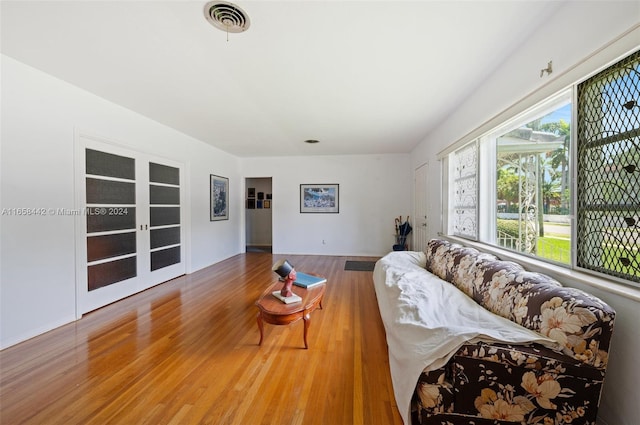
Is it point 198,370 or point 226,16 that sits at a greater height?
point 226,16

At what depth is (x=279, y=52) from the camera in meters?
1.97

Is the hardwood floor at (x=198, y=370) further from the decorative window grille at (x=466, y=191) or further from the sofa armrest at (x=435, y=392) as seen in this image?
the decorative window grille at (x=466, y=191)

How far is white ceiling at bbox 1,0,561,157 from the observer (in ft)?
5.14

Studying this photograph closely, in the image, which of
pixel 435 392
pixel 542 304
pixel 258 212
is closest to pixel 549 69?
pixel 542 304

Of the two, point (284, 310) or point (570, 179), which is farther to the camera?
point (284, 310)

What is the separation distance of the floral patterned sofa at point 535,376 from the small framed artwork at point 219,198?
4740mm

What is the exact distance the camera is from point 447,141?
3.46 metres

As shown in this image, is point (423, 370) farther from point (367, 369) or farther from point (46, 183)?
point (46, 183)

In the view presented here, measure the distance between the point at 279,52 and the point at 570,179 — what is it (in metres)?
2.20

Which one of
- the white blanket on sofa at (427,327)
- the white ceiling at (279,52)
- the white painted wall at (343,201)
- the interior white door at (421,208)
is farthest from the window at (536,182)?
the white painted wall at (343,201)

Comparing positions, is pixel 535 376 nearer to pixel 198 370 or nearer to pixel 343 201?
pixel 198 370

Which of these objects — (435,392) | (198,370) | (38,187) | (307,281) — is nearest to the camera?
Answer: (435,392)

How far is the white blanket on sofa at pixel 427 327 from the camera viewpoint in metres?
1.23

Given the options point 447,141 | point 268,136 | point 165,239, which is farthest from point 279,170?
point 447,141
